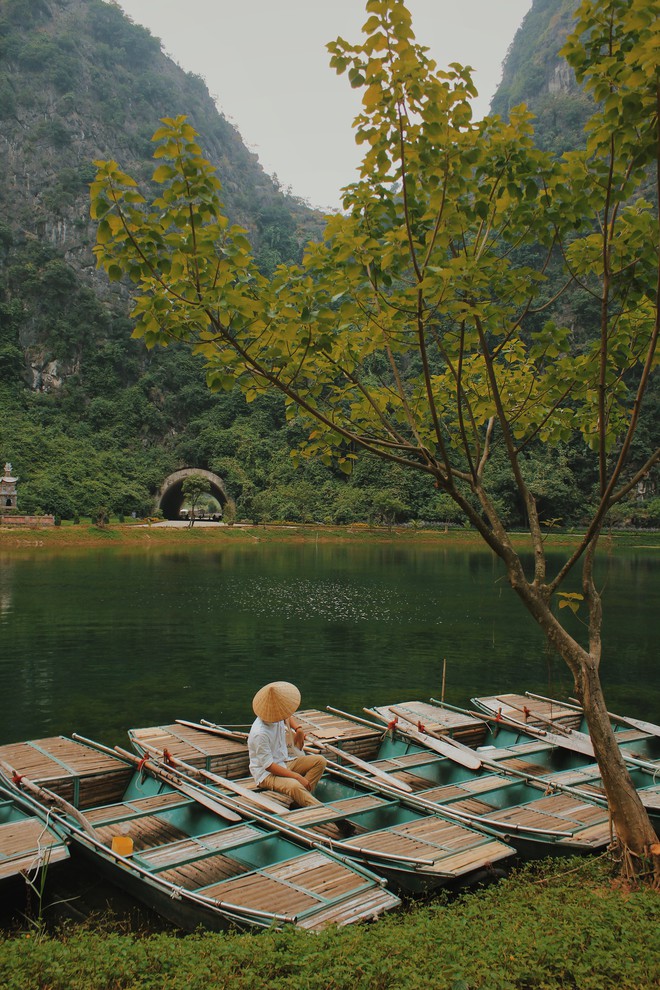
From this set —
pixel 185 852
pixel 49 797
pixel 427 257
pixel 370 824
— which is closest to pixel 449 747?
pixel 370 824

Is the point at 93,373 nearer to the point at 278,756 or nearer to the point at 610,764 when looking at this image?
the point at 278,756

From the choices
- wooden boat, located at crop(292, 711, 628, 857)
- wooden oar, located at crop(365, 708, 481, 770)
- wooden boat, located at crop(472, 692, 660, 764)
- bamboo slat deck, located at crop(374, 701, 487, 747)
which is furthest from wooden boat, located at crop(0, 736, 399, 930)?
wooden boat, located at crop(472, 692, 660, 764)

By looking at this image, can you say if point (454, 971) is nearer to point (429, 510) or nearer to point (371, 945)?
point (371, 945)

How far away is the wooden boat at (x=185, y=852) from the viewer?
5238 millimetres

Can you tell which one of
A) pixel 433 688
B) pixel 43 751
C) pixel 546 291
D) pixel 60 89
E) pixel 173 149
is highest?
pixel 60 89

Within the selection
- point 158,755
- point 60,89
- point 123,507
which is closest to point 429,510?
point 123,507

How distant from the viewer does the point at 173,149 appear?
4176 millimetres

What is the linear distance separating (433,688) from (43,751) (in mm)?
9272

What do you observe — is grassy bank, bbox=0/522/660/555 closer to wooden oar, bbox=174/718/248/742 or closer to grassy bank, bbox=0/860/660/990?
wooden oar, bbox=174/718/248/742

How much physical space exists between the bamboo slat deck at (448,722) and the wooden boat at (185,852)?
413cm

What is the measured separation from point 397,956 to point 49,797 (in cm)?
451

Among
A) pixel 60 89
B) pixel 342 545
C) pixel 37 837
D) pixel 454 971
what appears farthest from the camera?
pixel 60 89

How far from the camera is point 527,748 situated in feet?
31.7

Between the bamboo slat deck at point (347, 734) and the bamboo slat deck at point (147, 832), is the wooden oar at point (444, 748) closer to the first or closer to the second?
the bamboo slat deck at point (347, 734)
